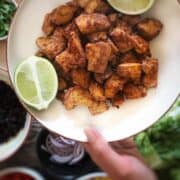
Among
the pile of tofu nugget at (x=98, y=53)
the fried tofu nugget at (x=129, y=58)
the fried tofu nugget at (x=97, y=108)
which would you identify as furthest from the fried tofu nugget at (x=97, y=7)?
the fried tofu nugget at (x=97, y=108)

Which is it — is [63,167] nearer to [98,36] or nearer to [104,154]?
[104,154]

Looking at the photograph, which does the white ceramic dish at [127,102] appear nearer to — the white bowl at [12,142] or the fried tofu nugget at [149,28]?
the fried tofu nugget at [149,28]

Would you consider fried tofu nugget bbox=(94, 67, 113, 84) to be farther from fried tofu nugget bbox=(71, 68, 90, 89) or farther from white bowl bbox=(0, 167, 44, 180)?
Result: white bowl bbox=(0, 167, 44, 180)

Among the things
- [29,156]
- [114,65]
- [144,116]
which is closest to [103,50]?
[114,65]

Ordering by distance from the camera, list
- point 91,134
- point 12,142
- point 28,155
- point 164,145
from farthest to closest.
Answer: point 28,155 < point 12,142 < point 164,145 < point 91,134

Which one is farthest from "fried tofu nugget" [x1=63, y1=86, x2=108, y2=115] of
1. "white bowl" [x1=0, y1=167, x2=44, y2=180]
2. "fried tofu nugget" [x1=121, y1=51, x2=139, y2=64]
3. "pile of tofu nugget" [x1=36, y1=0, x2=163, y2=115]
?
"white bowl" [x1=0, y1=167, x2=44, y2=180]

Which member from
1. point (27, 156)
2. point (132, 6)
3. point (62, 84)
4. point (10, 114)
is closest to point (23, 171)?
point (27, 156)

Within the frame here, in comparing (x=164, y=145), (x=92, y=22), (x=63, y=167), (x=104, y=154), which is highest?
(x=92, y=22)

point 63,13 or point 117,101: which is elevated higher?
point 63,13

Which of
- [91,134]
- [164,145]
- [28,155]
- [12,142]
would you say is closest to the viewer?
[91,134]
